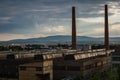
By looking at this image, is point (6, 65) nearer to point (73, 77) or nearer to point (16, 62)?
point (16, 62)

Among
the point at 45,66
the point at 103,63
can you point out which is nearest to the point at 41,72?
the point at 45,66

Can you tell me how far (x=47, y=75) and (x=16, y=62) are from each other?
895cm

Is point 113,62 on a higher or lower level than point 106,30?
lower

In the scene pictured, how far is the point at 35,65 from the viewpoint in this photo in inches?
1708

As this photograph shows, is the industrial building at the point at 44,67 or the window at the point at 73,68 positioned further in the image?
the window at the point at 73,68

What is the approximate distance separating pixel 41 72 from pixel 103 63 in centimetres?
2779

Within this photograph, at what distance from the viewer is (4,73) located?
5203 cm

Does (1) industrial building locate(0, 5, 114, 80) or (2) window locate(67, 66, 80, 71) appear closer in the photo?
(1) industrial building locate(0, 5, 114, 80)

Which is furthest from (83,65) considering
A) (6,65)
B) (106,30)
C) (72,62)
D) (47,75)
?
(106,30)

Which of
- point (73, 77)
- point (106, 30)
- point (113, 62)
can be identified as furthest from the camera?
point (113, 62)

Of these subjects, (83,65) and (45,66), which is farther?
(83,65)

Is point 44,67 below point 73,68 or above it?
Answer: above

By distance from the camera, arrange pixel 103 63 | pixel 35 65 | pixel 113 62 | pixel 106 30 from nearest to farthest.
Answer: pixel 35 65, pixel 103 63, pixel 106 30, pixel 113 62

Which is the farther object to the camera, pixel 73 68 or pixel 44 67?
pixel 73 68
